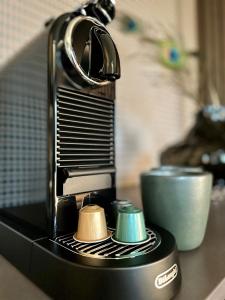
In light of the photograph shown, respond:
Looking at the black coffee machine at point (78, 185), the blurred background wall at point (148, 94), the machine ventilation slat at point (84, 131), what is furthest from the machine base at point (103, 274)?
the blurred background wall at point (148, 94)

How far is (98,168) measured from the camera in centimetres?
37

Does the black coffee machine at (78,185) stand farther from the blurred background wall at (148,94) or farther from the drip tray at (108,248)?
the blurred background wall at (148,94)

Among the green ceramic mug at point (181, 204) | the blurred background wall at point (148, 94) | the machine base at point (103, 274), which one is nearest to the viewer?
the machine base at point (103, 274)

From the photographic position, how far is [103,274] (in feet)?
0.76

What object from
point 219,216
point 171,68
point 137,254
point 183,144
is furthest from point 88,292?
point 171,68

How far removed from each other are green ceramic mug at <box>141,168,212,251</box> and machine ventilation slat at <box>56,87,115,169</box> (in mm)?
86

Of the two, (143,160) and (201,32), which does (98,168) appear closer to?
(143,160)

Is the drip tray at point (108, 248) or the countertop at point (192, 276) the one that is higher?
the drip tray at point (108, 248)

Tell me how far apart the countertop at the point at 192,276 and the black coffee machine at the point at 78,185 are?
0.04 ft

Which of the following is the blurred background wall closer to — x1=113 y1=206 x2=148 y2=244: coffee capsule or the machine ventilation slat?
the machine ventilation slat

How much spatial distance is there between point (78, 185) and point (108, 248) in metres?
0.10

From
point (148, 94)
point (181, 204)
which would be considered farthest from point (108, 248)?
point (148, 94)

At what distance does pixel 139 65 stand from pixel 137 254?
83 cm

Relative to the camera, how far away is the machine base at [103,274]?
0.76 ft
